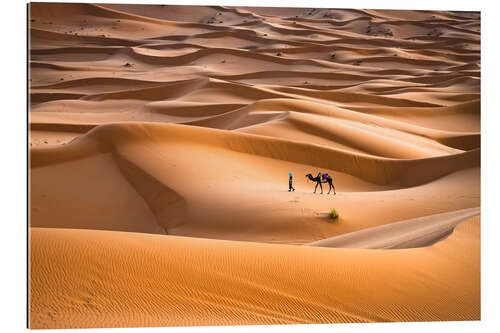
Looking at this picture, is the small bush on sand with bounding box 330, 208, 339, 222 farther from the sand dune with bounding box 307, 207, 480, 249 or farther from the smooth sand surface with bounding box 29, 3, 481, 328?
the sand dune with bounding box 307, 207, 480, 249

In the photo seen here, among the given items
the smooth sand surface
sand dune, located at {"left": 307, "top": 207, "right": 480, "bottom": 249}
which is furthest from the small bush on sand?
sand dune, located at {"left": 307, "top": 207, "right": 480, "bottom": 249}

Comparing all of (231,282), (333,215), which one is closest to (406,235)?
(333,215)

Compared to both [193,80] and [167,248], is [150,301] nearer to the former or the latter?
[167,248]

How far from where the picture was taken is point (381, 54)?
1470 inches

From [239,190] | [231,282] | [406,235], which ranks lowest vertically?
[231,282]

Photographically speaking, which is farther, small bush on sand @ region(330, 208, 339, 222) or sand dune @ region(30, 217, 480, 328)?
small bush on sand @ region(330, 208, 339, 222)

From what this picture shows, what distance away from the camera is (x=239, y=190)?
1190 cm

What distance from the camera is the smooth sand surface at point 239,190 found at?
557 cm

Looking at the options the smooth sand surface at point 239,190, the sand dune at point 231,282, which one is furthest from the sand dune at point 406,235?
the sand dune at point 231,282

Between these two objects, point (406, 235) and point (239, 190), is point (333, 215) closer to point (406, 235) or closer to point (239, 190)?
point (239, 190)

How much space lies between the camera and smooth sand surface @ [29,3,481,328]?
557 cm
